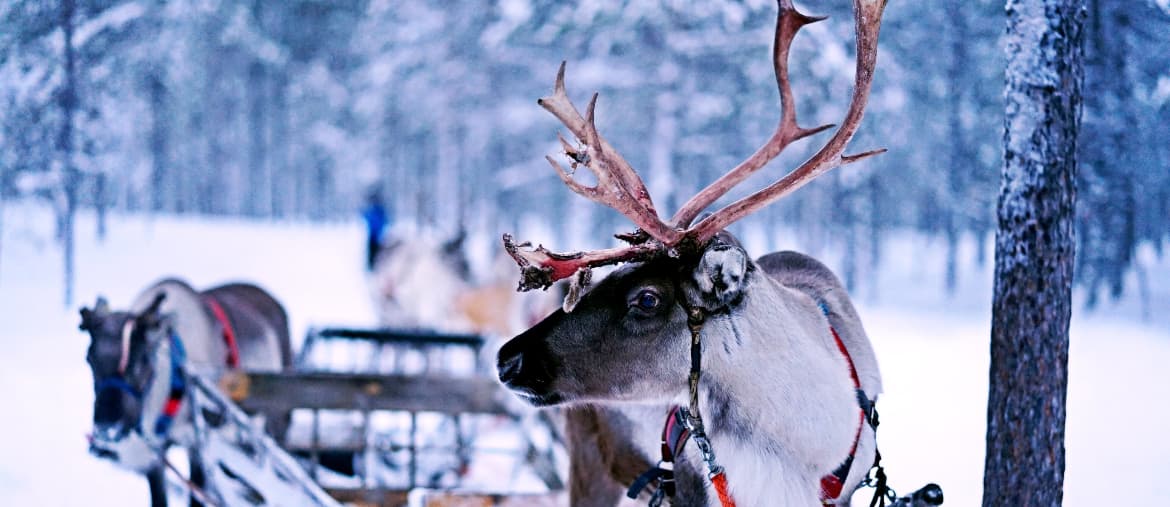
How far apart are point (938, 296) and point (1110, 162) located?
8.34m

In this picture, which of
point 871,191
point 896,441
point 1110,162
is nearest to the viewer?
point 896,441

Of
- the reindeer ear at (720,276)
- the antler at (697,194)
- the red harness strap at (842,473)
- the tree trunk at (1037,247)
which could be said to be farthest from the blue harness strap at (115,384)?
the tree trunk at (1037,247)

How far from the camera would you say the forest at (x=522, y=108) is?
24.4 ft

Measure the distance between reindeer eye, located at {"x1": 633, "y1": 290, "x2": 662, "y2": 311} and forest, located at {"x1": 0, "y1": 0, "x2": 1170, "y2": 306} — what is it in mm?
2006

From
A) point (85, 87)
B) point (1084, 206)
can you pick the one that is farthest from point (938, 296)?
point (85, 87)

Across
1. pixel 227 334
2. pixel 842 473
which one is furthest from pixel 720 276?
pixel 227 334

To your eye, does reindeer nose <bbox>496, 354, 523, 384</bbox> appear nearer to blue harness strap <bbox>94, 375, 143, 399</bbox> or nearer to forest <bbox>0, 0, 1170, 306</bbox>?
forest <bbox>0, 0, 1170, 306</bbox>

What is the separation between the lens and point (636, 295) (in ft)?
8.29

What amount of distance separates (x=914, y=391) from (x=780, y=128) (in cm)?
403

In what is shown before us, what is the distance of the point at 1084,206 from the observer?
800 cm

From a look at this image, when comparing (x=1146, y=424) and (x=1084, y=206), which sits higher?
(x=1084, y=206)

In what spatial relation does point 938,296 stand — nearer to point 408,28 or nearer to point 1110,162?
point 1110,162

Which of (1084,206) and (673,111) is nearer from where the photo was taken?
(1084,206)

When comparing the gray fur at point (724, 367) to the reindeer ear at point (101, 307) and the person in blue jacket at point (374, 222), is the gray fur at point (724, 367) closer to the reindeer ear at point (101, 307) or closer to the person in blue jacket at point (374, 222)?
the reindeer ear at point (101, 307)
